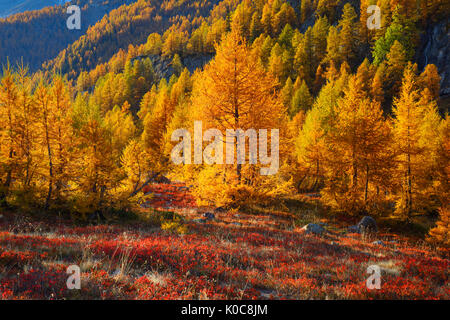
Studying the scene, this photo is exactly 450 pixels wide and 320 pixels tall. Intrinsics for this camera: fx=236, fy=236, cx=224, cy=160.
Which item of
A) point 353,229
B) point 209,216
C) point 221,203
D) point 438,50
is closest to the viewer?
point 209,216

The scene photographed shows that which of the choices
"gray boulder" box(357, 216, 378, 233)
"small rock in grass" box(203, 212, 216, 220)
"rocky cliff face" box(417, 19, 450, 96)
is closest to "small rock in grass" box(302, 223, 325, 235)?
"gray boulder" box(357, 216, 378, 233)

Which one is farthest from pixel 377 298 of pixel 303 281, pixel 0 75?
pixel 0 75

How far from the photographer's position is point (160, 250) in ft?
20.6

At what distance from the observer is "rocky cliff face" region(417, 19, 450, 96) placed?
5300 centimetres

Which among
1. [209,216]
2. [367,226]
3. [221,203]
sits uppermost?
[221,203]

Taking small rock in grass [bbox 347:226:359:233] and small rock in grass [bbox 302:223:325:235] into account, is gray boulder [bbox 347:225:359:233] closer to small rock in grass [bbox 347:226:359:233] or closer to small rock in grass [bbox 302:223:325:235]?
small rock in grass [bbox 347:226:359:233]

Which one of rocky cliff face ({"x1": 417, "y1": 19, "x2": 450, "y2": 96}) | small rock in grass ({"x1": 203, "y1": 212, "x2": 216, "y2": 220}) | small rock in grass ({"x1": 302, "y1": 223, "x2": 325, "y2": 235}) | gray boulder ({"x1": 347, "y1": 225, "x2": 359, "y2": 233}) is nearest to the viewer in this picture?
small rock in grass ({"x1": 302, "y1": 223, "x2": 325, "y2": 235})

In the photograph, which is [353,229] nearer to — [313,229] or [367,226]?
[367,226]

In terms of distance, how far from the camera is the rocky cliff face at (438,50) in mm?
52997

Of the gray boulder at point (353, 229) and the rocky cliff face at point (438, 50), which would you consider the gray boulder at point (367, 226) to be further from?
the rocky cliff face at point (438, 50)

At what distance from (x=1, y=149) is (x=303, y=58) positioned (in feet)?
217

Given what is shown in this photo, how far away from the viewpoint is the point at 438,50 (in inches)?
2232

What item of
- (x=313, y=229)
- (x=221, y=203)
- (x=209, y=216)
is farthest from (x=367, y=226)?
(x=209, y=216)

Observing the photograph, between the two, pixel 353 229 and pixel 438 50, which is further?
pixel 438 50
